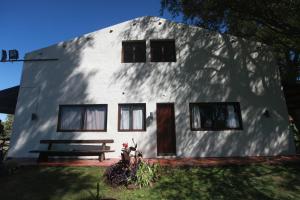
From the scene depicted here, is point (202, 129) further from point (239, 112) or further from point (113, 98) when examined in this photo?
point (113, 98)

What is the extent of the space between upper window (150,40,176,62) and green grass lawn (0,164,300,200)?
612 centimetres

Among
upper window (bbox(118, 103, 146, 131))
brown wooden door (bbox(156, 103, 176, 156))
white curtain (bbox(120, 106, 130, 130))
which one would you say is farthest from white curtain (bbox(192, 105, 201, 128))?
white curtain (bbox(120, 106, 130, 130))

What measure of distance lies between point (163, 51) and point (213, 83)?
3.18 metres

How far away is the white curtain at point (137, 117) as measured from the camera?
11844 millimetres

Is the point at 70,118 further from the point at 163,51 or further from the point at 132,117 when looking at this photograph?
the point at 163,51

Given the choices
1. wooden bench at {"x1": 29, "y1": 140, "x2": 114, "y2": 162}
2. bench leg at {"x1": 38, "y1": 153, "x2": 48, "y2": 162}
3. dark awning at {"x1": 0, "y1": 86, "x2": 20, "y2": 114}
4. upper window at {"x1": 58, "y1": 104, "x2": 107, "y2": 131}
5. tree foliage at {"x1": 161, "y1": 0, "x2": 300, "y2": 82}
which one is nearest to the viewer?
wooden bench at {"x1": 29, "y1": 140, "x2": 114, "y2": 162}

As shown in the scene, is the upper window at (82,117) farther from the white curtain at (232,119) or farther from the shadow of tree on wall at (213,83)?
the white curtain at (232,119)

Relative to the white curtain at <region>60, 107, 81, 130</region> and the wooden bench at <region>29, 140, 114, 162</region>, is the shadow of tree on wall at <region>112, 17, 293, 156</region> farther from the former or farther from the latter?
the white curtain at <region>60, 107, 81, 130</region>

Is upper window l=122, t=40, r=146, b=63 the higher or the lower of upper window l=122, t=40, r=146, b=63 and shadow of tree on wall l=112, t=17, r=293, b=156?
the higher

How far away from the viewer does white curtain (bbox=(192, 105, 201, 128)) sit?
11.8 m

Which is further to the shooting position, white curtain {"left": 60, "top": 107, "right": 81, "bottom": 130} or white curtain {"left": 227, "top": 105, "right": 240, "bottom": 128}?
→ white curtain {"left": 60, "top": 107, "right": 81, "bottom": 130}

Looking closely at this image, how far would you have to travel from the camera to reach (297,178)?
787 centimetres

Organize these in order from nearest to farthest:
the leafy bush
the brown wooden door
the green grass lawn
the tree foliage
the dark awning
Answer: the green grass lawn, the leafy bush, the tree foliage, the brown wooden door, the dark awning

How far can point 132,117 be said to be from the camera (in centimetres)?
1191
